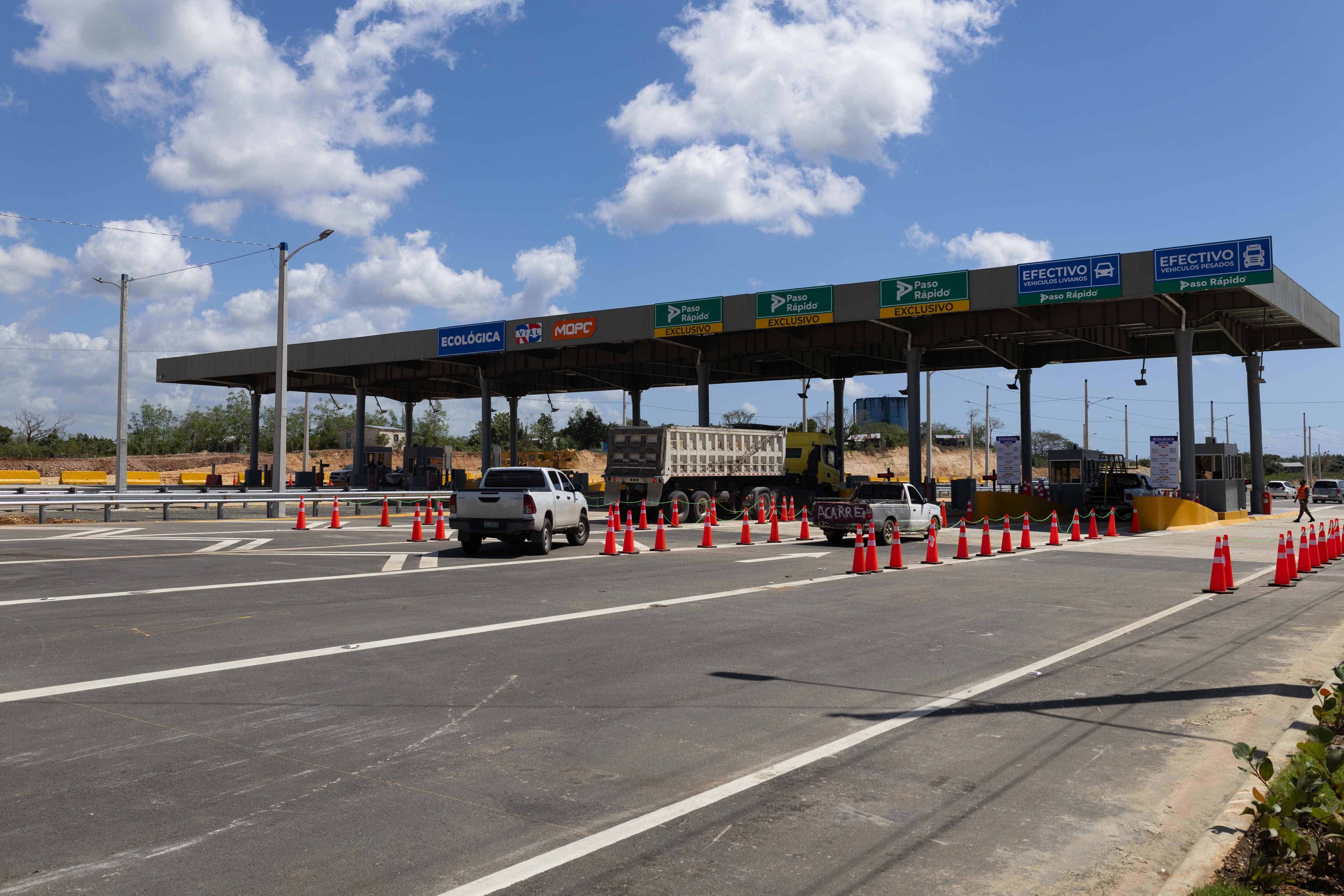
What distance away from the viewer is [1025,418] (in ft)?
162

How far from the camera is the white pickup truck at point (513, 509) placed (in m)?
19.6

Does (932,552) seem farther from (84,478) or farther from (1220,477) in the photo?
(84,478)

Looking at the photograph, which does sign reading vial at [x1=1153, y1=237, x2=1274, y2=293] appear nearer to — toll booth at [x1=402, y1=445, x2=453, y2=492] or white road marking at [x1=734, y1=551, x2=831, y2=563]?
white road marking at [x1=734, y1=551, x2=831, y2=563]

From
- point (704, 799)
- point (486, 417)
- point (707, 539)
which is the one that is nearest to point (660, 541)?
point (707, 539)

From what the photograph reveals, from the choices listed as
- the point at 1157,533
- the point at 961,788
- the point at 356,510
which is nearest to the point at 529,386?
the point at 356,510

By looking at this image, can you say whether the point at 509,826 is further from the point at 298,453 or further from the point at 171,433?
the point at 171,433

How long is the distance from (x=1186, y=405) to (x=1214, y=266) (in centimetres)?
585

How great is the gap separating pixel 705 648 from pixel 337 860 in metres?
5.89

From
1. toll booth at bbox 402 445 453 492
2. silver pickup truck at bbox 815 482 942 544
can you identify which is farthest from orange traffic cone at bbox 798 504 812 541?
toll booth at bbox 402 445 453 492

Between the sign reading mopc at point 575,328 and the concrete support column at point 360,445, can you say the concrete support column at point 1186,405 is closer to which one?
the sign reading mopc at point 575,328

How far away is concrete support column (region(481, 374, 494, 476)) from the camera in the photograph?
5462 cm

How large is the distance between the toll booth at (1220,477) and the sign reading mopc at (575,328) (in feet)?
82.8

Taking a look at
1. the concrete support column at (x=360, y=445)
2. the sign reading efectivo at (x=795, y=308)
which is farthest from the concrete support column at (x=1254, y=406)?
the concrete support column at (x=360, y=445)

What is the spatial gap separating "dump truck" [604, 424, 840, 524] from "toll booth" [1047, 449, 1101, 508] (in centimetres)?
1072
